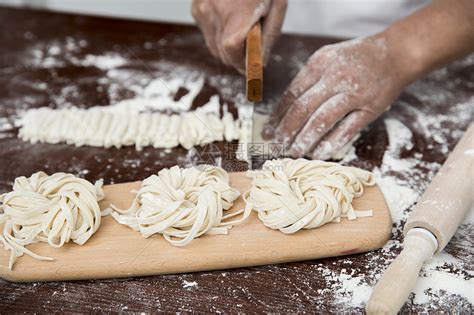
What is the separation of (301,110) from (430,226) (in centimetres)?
69

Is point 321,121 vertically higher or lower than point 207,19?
lower

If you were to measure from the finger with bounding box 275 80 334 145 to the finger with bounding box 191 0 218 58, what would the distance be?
0.53 metres

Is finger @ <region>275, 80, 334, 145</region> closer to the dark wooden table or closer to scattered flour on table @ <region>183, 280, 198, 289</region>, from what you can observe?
the dark wooden table

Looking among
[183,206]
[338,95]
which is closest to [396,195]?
[338,95]

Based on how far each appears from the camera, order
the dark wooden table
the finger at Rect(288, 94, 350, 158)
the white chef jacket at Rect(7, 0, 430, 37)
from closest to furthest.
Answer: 1. the dark wooden table
2. the finger at Rect(288, 94, 350, 158)
3. the white chef jacket at Rect(7, 0, 430, 37)

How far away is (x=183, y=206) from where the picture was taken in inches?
63.4

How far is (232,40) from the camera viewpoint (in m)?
2.00

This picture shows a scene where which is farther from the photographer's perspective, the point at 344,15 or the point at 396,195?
the point at 344,15

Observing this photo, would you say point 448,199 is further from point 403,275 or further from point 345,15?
point 345,15

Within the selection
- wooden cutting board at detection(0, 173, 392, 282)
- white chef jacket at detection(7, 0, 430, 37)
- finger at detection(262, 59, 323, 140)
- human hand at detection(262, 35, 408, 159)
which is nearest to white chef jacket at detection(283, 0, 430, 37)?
white chef jacket at detection(7, 0, 430, 37)

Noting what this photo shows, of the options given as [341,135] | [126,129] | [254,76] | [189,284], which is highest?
[254,76]

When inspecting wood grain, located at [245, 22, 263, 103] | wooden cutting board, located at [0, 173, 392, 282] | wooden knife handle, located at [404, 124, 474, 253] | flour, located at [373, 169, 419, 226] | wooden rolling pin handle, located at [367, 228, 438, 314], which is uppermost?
wood grain, located at [245, 22, 263, 103]

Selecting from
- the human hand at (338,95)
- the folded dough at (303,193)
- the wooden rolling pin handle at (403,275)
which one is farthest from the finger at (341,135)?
the wooden rolling pin handle at (403,275)

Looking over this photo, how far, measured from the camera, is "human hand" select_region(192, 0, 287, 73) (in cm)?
201
